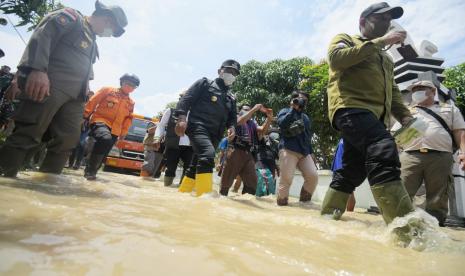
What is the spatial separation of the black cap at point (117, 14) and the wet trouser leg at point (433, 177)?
148 inches

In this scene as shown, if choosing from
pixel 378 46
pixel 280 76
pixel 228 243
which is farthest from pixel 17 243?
pixel 280 76

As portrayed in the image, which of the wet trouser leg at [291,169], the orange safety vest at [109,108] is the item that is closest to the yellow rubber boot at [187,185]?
the wet trouser leg at [291,169]

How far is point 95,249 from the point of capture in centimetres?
104

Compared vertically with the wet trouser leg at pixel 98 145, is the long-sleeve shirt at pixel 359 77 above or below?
above

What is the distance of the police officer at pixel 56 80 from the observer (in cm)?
257

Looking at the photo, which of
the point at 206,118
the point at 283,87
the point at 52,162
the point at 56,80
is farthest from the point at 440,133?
the point at 283,87

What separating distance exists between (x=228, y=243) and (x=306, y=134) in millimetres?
3620

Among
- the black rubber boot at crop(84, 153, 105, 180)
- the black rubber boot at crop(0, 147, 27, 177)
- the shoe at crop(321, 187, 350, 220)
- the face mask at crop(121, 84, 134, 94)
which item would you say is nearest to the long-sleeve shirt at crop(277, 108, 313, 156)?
the shoe at crop(321, 187, 350, 220)

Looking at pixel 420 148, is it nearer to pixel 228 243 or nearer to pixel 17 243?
pixel 228 243

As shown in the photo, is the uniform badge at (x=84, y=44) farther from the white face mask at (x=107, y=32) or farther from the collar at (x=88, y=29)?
the white face mask at (x=107, y=32)

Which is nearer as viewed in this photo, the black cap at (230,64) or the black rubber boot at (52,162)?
the black rubber boot at (52,162)

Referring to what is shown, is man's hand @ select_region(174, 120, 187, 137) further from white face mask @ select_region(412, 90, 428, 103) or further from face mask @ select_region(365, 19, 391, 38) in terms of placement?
white face mask @ select_region(412, 90, 428, 103)

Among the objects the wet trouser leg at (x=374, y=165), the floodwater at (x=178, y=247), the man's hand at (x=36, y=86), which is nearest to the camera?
the floodwater at (x=178, y=247)

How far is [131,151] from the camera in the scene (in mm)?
11438
